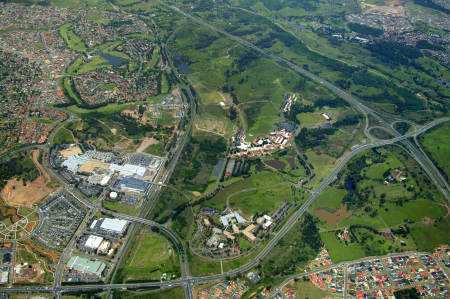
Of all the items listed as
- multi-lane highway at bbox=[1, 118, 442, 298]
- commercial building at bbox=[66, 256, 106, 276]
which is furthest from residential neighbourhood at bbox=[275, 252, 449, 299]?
commercial building at bbox=[66, 256, 106, 276]

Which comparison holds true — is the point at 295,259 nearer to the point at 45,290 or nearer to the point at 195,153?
the point at 195,153

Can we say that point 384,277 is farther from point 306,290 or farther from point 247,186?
point 247,186

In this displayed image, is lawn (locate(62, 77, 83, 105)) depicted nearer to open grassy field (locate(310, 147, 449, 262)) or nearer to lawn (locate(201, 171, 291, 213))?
lawn (locate(201, 171, 291, 213))

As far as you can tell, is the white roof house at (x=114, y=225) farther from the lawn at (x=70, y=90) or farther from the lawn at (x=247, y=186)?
the lawn at (x=70, y=90)

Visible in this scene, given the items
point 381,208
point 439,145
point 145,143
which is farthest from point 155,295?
point 439,145

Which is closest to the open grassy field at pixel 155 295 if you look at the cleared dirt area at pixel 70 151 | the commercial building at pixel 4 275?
the commercial building at pixel 4 275
